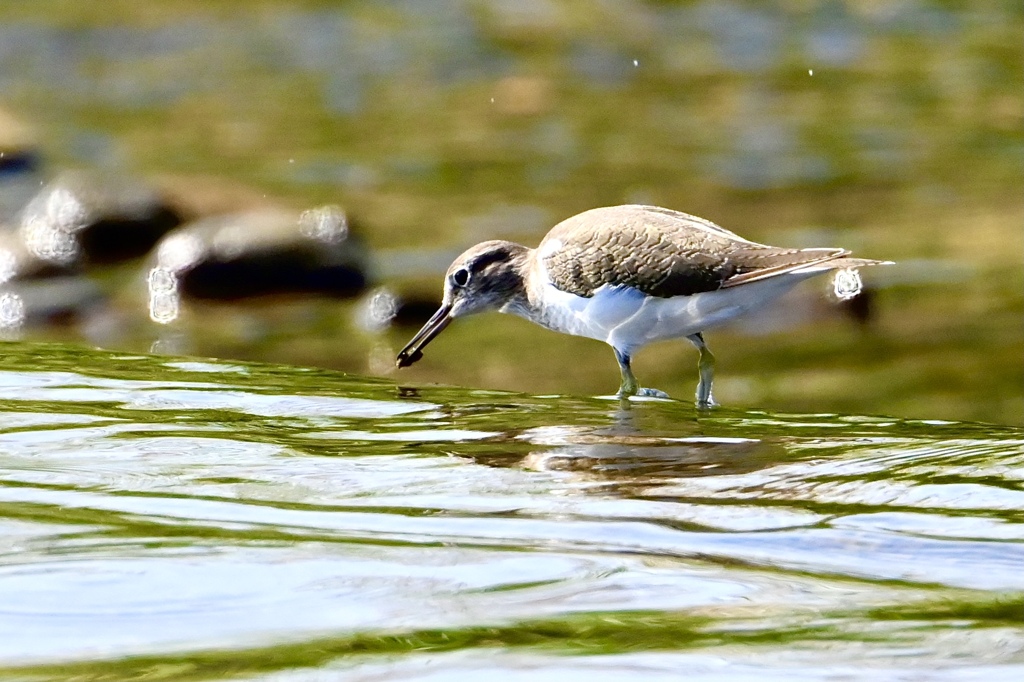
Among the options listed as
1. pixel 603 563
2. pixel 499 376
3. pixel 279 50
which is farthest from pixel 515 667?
pixel 279 50

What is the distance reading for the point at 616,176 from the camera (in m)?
19.1

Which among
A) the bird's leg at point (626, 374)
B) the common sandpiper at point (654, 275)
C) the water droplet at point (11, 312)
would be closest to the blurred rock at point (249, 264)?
the water droplet at point (11, 312)

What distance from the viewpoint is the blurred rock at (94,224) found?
15.7 meters

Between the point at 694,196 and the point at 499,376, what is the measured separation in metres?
6.24

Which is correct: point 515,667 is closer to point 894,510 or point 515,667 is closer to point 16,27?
point 894,510

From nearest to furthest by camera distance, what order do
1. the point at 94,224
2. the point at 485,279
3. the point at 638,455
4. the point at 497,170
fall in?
the point at 638,455, the point at 485,279, the point at 94,224, the point at 497,170

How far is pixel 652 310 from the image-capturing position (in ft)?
25.3

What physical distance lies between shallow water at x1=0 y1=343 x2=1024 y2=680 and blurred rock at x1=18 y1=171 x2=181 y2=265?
9584 millimetres

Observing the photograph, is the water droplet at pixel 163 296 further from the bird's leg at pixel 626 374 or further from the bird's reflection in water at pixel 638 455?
the bird's reflection in water at pixel 638 455

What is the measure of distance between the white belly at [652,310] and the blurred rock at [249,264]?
23.3 feet

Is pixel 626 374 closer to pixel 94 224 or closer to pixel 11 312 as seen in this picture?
pixel 11 312

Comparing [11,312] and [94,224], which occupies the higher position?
[94,224]

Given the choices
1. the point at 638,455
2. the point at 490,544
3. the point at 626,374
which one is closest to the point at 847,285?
the point at 626,374

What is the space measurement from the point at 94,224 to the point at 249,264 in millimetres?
2088
